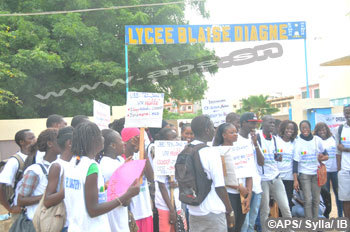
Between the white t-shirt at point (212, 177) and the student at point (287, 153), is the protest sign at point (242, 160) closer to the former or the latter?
the white t-shirt at point (212, 177)

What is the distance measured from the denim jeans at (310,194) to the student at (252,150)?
1.33 meters

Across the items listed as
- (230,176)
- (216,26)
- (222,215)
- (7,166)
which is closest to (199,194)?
(222,215)

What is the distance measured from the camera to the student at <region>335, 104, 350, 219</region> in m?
6.68

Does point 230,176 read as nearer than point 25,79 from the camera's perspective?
Yes

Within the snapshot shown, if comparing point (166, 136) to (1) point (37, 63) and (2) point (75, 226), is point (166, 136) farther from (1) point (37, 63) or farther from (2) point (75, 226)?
(1) point (37, 63)

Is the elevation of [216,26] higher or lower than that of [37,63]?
higher

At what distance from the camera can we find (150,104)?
192 inches

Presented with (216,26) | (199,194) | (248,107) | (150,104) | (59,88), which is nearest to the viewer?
(199,194)

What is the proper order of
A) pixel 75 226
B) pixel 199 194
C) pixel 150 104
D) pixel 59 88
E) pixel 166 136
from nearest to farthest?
pixel 75 226
pixel 199 194
pixel 150 104
pixel 166 136
pixel 59 88

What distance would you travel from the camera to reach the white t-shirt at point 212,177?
3.84 metres

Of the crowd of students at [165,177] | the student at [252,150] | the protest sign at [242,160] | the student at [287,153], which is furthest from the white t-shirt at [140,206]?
the student at [287,153]

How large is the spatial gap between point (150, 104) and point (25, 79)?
12.0 m

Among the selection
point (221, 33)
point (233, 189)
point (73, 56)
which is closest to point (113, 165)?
point (233, 189)

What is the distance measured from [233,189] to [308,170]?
7.72 feet
